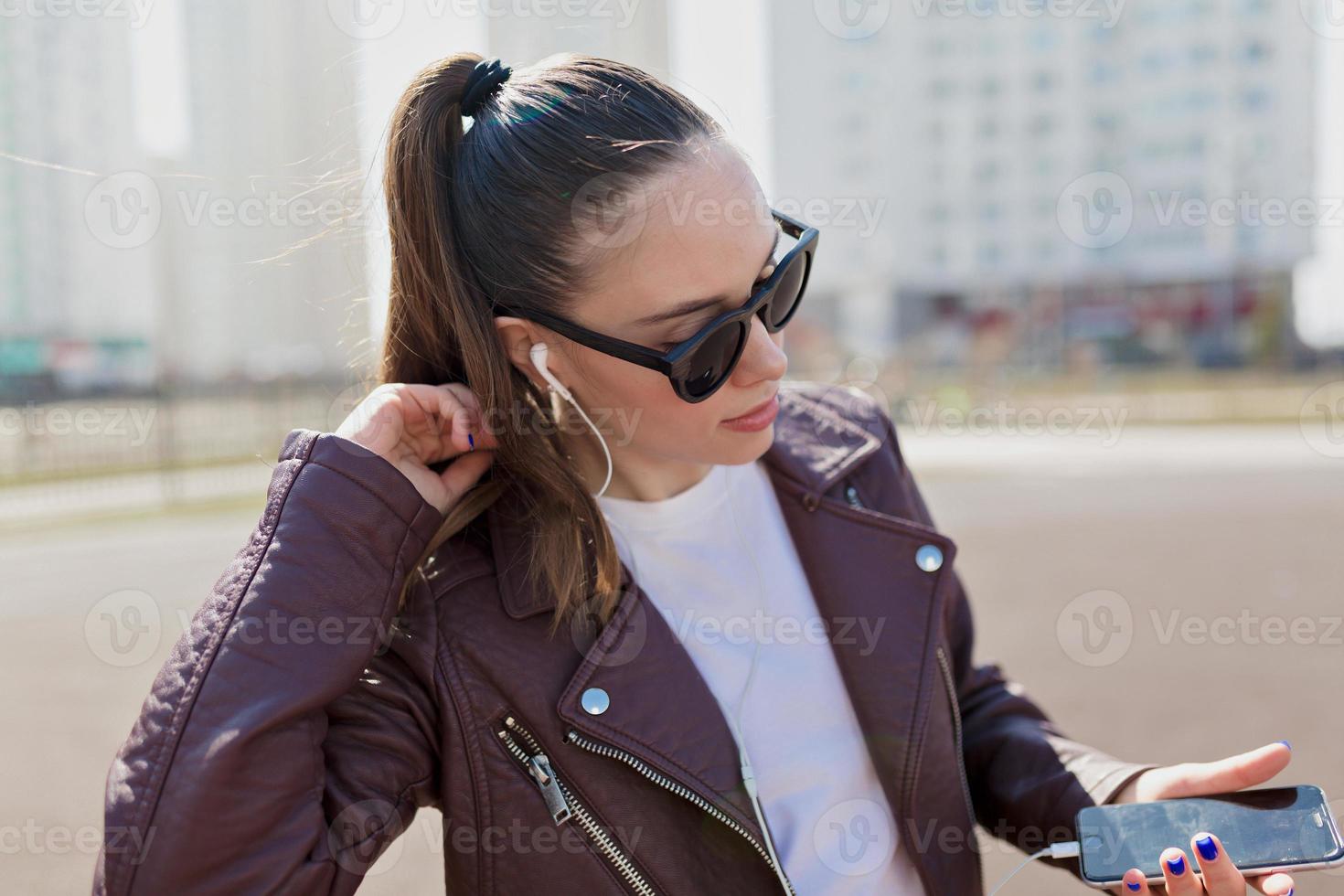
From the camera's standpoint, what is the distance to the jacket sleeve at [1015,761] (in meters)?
1.74

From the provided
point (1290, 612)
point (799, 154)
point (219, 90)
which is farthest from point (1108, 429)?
point (799, 154)

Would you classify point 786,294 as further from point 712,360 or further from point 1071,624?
point 1071,624

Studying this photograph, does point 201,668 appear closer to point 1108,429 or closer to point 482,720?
point 482,720

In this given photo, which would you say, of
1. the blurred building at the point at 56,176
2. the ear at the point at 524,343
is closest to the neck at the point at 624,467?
the ear at the point at 524,343

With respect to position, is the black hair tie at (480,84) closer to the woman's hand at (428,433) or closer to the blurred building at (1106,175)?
the woman's hand at (428,433)

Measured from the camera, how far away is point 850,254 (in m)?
56.6

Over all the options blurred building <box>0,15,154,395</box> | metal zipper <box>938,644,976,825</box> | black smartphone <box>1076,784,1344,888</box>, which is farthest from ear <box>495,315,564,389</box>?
blurred building <box>0,15,154,395</box>

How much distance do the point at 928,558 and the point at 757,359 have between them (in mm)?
471

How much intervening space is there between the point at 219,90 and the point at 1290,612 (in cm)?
1563

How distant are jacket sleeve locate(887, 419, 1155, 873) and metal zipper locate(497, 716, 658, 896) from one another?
697 millimetres

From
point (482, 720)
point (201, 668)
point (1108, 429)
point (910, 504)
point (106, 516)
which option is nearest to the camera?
point (201, 668)

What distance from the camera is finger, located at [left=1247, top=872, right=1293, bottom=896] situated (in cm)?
138

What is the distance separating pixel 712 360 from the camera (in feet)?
5.74

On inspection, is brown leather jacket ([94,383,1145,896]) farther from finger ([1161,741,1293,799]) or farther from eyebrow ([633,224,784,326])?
eyebrow ([633,224,784,326])
